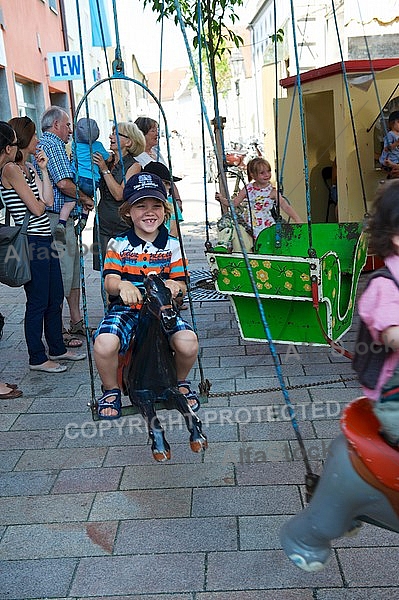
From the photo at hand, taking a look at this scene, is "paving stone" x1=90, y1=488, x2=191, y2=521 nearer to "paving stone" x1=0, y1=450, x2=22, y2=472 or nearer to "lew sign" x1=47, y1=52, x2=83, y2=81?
"paving stone" x1=0, y1=450, x2=22, y2=472

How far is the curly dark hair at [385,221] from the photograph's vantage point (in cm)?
203

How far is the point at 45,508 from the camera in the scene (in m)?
3.27

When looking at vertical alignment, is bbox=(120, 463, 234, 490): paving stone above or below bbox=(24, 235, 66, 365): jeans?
below

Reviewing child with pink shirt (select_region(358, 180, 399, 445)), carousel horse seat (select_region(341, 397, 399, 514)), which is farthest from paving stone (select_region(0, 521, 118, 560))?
child with pink shirt (select_region(358, 180, 399, 445))

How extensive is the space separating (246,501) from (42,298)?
7.95 ft

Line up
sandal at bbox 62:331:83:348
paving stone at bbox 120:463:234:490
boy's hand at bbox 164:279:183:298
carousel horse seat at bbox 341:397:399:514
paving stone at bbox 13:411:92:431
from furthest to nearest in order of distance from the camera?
1. sandal at bbox 62:331:83:348
2. paving stone at bbox 13:411:92:431
3. paving stone at bbox 120:463:234:490
4. boy's hand at bbox 164:279:183:298
5. carousel horse seat at bbox 341:397:399:514

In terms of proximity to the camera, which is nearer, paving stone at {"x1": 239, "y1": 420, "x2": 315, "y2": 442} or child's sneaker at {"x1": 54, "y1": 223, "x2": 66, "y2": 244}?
paving stone at {"x1": 239, "y1": 420, "x2": 315, "y2": 442}

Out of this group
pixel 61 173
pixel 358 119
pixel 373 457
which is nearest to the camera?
pixel 373 457

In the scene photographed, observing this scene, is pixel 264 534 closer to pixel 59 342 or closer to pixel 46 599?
pixel 46 599

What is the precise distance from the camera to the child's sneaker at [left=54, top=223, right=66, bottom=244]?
5.51 m

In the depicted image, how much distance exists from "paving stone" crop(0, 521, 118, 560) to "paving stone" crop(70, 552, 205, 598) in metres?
0.10

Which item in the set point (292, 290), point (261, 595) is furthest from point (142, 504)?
point (292, 290)

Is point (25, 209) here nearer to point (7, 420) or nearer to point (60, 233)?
point (60, 233)

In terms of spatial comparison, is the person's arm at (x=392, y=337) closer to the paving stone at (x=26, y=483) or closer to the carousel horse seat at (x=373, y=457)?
the carousel horse seat at (x=373, y=457)
